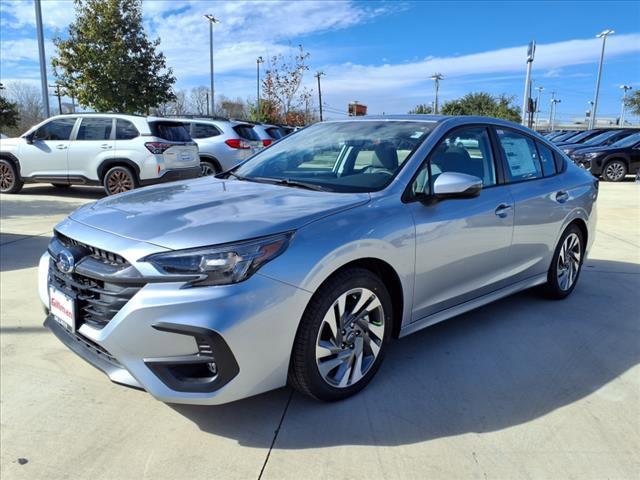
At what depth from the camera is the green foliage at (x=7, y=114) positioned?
1825 cm

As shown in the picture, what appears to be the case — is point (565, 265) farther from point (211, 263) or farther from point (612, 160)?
point (612, 160)

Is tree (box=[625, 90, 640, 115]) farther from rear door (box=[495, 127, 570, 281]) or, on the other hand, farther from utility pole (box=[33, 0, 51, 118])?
rear door (box=[495, 127, 570, 281])

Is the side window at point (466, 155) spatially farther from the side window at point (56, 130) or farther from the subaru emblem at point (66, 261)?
the side window at point (56, 130)

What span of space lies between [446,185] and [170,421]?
2.03 meters

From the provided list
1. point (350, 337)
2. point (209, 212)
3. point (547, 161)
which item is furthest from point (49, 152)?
point (350, 337)

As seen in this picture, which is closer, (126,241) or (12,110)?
(126,241)

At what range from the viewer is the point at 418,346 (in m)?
3.65

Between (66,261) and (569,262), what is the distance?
4140mm

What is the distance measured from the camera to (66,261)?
2.62 metres

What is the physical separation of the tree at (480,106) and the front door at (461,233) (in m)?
49.6

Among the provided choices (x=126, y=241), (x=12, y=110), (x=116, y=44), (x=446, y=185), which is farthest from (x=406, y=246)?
(x=12, y=110)

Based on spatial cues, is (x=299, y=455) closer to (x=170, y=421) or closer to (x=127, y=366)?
(x=170, y=421)

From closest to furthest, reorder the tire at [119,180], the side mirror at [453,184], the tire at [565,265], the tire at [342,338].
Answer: the tire at [342,338]
the side mirror at [453,184]
the tire at [565,265]
the tire at [119,180]

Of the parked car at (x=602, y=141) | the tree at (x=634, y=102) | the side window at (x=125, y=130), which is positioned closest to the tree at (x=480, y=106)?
the tree at (x=634, y=102)
